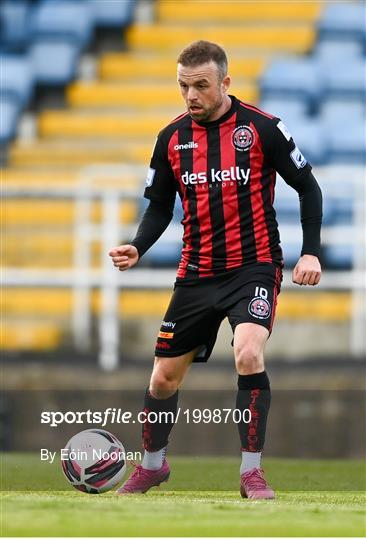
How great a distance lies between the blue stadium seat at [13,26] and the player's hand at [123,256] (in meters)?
8.30

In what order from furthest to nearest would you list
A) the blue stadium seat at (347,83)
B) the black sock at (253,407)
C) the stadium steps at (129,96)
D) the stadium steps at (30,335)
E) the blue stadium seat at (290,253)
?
1. the stadium steps at (129,96)
2. the blue stadium seat at (347,83)
3. the blue stadium seat at (290,253)
4. the stadium steps at (30,335)
5. the black sock at (253,407)

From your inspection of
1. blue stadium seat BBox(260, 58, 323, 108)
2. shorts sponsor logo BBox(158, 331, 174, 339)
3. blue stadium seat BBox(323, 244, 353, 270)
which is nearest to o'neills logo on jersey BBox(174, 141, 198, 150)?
shorts sponsor logo BBox(158, 331, 174, 339)

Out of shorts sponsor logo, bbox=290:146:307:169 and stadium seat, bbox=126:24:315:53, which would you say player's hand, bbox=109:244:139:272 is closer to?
shorts sponsor logo, bbox=290:146:307:169

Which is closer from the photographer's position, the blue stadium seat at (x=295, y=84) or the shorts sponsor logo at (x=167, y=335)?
the shorts sponsor logo at (x=167, y=335)

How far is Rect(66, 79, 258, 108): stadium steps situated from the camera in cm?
1337

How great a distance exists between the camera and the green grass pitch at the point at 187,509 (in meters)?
4.36

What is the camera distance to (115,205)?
31.7 feet

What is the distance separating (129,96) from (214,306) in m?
7.93

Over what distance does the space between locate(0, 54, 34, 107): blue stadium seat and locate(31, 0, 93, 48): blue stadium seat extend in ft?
1.47

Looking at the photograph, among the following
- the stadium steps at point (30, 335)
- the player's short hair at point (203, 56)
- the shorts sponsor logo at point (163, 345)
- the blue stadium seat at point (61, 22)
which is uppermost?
the blue stadium seat at point (61, 22)

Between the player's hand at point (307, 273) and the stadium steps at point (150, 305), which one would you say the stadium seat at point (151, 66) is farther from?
the player's hand at point (307, 273)

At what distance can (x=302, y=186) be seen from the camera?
19.4 ft

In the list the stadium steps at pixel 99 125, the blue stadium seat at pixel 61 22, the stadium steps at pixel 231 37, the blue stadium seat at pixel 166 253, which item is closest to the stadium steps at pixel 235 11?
the stadium steps at pixel 231 37

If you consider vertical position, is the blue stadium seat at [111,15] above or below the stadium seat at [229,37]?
above
